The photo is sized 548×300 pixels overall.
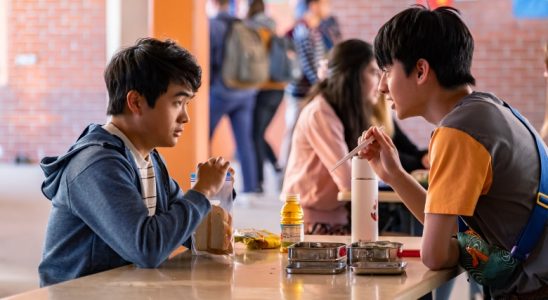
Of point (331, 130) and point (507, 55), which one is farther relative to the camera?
point (507, 55)

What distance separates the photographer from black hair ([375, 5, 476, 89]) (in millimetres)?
2219

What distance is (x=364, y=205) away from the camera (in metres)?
2.50

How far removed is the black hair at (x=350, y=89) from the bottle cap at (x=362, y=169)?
1.51m

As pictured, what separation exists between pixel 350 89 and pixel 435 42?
1786 millimetres

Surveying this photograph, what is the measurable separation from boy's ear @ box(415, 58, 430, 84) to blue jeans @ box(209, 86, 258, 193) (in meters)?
6.19

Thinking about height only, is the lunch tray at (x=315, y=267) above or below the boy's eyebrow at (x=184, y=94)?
below

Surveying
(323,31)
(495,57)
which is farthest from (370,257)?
(495,57)

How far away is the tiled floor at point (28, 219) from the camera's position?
538 centimetres

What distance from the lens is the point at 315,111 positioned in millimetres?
3979

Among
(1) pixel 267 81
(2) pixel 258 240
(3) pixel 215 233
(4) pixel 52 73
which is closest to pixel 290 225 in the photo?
(2) pixel 258 240

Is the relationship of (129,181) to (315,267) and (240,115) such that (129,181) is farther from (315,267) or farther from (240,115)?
→ (240,115)

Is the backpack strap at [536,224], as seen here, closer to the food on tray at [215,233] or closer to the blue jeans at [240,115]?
the food on tray at [215,233]

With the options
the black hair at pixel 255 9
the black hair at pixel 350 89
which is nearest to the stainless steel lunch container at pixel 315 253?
the black hair at pixel 350 89

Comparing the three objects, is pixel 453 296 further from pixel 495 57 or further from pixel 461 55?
pixel 495 57
